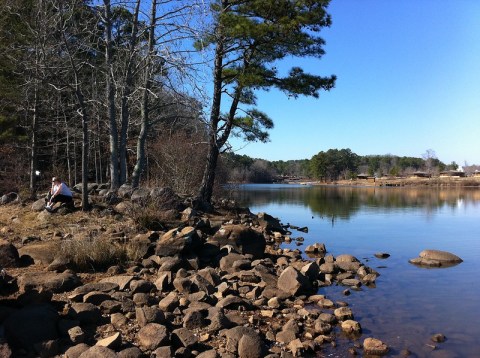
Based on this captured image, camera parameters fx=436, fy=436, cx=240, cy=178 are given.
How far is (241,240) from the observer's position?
11.4 meters

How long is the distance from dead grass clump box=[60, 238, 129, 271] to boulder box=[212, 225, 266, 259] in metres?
3.18

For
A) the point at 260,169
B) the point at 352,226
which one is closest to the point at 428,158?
the point at 260,169

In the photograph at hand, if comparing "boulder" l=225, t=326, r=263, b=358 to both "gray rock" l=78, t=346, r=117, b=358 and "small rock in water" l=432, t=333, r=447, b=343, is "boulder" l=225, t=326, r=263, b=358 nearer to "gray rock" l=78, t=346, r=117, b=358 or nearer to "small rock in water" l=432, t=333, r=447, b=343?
"gray rock" l=78, t=346, r=117, b=358

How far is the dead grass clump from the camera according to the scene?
27.0 ft

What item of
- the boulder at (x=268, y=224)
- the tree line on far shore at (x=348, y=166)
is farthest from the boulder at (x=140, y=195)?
the tree line on far shore at (x=348, y=166)

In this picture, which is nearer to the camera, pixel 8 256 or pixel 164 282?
pixel 164 282

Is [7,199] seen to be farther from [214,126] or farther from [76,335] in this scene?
[76,335]

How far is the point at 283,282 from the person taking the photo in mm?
8633

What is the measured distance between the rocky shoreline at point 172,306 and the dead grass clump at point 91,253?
20cm

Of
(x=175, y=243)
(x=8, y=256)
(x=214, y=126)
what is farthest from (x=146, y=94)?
(x=8, y=256)

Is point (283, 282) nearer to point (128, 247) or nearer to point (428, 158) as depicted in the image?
point (128, 247)

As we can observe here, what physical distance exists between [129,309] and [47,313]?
120cm

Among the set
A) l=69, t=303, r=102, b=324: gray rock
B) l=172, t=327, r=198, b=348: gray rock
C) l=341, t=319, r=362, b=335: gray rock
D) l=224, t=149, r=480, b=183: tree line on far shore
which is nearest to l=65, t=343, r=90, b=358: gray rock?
l=69, t=303, r=102, b=324: gray rock

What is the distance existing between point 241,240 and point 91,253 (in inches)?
166
